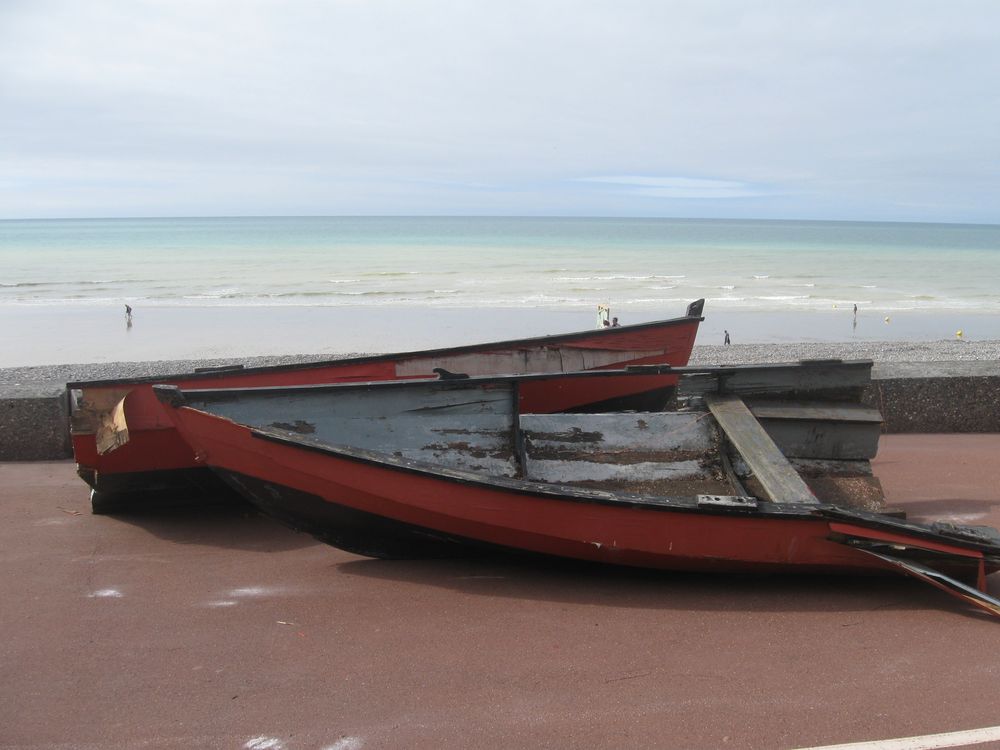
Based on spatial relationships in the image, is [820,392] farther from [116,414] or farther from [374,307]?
[374,307]

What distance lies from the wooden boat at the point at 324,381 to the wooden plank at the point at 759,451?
116 centimetres

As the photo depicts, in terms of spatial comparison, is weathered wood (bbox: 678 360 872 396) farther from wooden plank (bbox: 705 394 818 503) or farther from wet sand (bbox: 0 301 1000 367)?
wet sand (bbox: 0 301 1000 367)

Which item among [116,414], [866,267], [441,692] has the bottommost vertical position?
[441,692]

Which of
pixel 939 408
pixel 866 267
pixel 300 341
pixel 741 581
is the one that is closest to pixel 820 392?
pixel 741 581

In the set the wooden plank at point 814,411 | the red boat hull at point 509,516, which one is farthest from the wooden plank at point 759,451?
the red boat hull at point 509,516

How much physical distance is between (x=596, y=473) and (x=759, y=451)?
931 mm

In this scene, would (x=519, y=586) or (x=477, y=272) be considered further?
(x=477, y=272)

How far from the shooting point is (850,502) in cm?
482

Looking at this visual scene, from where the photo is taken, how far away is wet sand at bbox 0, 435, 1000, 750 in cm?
280

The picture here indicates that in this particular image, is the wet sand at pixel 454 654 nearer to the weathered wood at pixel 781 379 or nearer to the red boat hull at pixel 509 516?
the red boat hull at pixel 509 516

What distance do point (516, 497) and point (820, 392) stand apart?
245cm

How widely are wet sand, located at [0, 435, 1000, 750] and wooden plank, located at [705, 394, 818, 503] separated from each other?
1.42 ft

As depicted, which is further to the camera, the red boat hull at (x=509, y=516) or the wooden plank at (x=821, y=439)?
the wooden plank at (x=821, y=439)

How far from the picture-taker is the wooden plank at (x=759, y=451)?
13.6 feet
